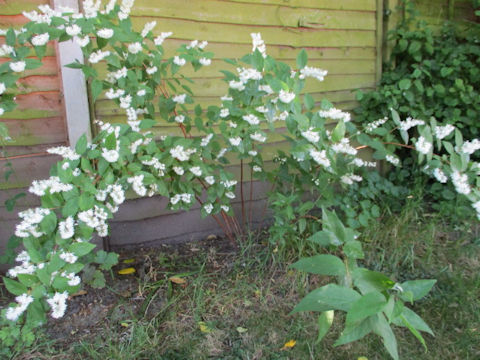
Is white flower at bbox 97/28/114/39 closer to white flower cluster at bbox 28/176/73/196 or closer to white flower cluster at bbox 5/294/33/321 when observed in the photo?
white flower cluster at bbox 28/176/73/196

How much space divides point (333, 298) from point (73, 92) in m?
1.84

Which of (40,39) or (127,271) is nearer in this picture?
(40,39)

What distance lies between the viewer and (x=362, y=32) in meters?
3.36

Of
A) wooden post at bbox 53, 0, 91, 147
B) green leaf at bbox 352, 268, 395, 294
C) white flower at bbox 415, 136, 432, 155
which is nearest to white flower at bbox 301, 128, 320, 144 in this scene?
white flower at bbox 415, 136, 432, 155

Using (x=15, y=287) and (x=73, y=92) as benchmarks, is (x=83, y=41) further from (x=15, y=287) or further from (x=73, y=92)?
(x=15, y=287)

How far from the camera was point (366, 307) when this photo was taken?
938 millimetres

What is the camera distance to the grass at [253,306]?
1.82m

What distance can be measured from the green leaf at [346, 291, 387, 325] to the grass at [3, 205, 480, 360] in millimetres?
836

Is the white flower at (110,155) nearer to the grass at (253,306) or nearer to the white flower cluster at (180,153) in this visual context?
the white flower cluster at (180,153)

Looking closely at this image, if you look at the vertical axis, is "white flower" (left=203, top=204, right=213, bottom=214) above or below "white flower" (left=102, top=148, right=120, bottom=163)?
below

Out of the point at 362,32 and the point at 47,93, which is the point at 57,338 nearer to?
the point at 47,93

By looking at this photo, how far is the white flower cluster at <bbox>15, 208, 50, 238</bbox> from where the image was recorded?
1406 millimetres

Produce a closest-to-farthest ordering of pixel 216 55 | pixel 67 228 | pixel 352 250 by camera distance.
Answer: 1. pixel 352 250
2. pixel 67 228
3. pixel 216 55

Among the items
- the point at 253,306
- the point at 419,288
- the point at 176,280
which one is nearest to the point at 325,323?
the point at 419,288
